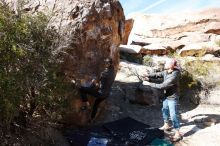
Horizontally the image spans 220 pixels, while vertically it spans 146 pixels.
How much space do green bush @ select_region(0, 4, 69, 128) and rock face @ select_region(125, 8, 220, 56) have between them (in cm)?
1265

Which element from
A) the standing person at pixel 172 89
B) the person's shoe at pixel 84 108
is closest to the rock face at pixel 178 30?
the standing person at pixel 172 89

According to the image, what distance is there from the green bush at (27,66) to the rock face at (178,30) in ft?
41.5

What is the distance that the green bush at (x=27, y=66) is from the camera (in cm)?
699

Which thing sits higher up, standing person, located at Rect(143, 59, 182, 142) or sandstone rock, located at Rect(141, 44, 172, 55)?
sandstone rock, located at Rect(141, 44, 172, 55)

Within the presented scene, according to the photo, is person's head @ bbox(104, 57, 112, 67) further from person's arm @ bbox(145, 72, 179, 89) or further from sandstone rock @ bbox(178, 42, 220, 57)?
sandstone rock @ bbox(178, 42, 220, 57)

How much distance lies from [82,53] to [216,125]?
3.87 m

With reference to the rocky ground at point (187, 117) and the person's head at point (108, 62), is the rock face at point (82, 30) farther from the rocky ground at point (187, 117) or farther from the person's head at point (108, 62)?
the rocky ground at point (187, 117)

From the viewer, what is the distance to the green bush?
6989 millimetres

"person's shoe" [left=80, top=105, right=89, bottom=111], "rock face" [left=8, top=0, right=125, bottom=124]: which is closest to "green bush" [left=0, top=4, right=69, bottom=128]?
"rock face" [left=8, top=0, right=125, bottom=124]

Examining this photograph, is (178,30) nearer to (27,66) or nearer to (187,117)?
(187,117)

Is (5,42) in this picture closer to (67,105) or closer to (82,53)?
(67,105)

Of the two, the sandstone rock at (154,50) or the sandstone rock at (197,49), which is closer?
the sandstone rock at (154,50)

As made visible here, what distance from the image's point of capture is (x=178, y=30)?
79.2 ft

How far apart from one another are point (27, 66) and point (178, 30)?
17.8 metres
